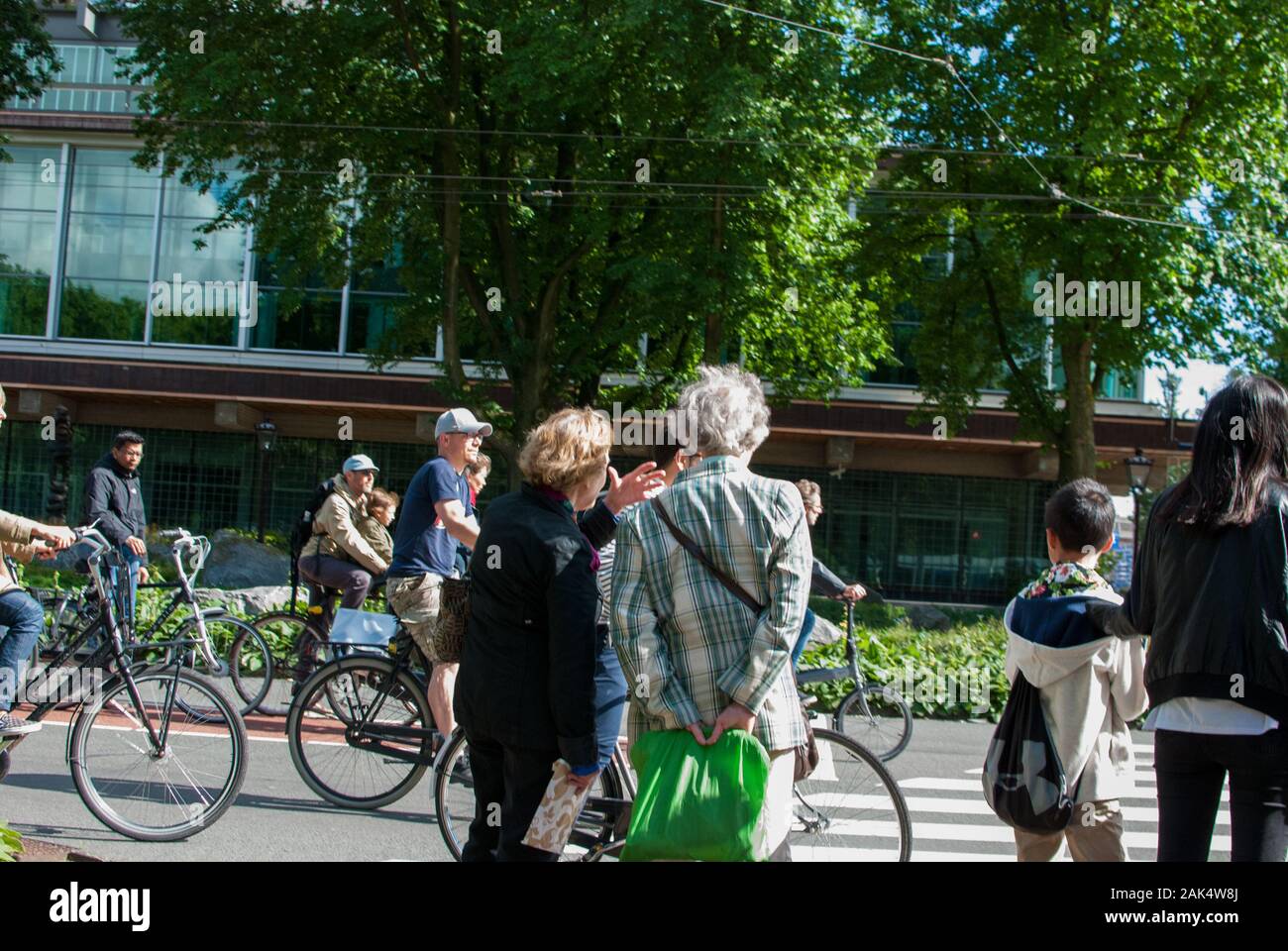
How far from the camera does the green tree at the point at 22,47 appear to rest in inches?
659

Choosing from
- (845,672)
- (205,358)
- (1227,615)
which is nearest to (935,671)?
(845,672)

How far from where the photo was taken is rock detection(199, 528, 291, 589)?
21953mm

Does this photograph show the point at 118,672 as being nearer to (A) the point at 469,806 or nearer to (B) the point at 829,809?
(A) the point at 469,806

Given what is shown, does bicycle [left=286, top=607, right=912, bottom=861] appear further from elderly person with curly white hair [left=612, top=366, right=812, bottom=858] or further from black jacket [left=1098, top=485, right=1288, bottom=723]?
black jacket [left=1098, top=485, right=1288, bottom=723]

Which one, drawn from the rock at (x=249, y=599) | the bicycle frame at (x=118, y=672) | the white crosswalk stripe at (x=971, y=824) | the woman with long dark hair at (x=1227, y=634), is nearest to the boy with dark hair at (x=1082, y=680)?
the woman with long dark hair at (x=1227, y=634)

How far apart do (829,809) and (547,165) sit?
1629 cm

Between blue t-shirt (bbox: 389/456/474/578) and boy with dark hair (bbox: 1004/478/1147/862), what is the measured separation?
3403mm

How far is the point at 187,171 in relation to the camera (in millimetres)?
18438

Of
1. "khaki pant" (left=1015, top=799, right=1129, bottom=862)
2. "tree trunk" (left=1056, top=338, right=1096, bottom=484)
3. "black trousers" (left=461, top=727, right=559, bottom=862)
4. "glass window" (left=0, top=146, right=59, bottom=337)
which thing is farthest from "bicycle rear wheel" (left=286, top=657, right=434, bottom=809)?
"glass window" (left=0, top=146, right=59, bottom=337)

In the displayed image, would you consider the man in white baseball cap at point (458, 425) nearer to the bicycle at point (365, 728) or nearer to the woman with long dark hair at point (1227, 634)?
the bicycle at point (365, 728)

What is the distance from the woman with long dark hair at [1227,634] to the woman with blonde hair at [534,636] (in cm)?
173

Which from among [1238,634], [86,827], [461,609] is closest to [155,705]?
[86,827]
